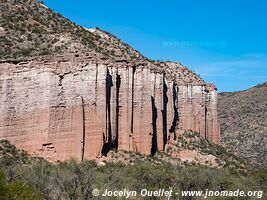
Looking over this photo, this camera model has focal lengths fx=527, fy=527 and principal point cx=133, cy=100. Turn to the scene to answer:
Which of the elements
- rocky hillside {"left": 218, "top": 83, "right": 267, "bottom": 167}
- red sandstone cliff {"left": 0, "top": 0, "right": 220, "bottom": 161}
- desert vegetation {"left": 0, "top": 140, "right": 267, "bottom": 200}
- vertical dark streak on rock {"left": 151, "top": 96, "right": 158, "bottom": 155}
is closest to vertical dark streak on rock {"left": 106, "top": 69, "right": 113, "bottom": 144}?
red sandstone cliff {"left": 0, "top": 0, "right": 220, "bottom": 161}

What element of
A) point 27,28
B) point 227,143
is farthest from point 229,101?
point 27,28

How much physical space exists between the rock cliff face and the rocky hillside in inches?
1139

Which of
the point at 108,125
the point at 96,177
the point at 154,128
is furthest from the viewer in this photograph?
the point at 154,128

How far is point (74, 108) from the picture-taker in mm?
40250

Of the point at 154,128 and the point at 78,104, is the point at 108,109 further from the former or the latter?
the point at 154,128

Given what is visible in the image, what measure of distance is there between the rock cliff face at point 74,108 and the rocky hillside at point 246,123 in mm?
28927

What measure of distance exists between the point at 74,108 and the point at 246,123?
49.7 meters

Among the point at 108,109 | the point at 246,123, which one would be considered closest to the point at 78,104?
the point at 108,109

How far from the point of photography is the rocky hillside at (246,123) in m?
75.1

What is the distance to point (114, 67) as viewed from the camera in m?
44.1

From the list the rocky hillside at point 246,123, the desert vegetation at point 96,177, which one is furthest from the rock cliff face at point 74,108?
the rocky hillside at point 246,123

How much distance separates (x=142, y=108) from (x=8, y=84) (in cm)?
1225

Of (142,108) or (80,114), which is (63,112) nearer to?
(80,114)

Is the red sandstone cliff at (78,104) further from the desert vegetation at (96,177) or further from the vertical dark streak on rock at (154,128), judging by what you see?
the desert vegetation at (96,177)
